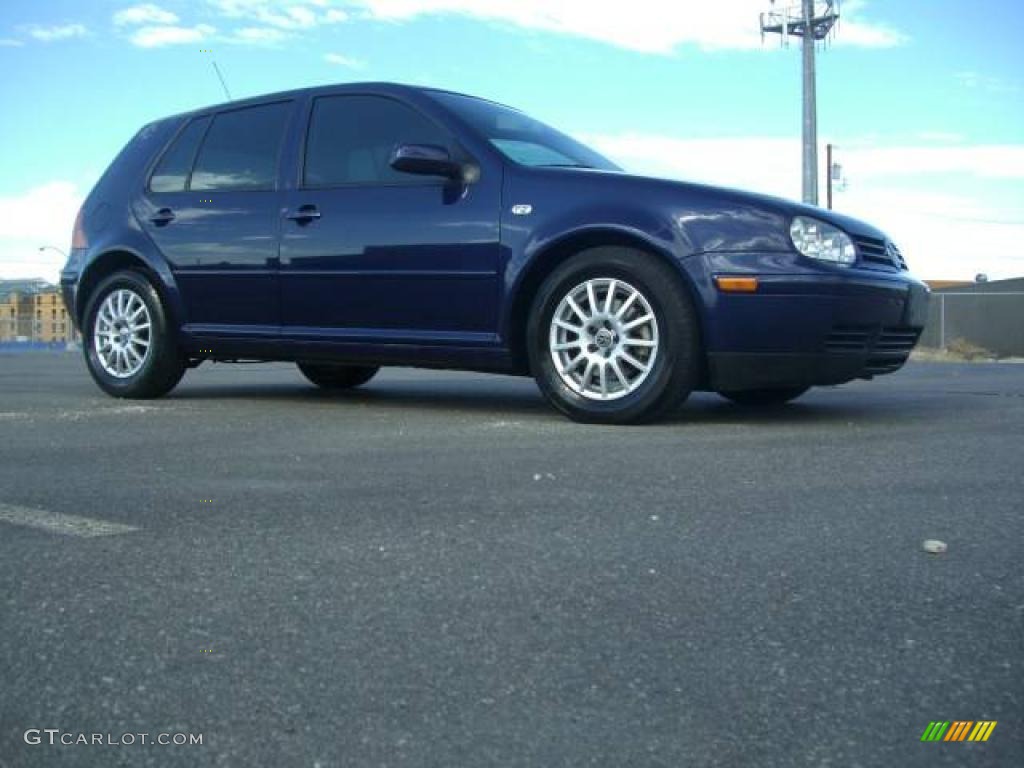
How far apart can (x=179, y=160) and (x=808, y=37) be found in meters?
26.1

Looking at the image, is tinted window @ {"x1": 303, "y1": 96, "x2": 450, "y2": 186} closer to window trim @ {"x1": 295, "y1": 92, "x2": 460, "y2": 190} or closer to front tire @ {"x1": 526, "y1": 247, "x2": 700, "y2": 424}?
window trim @ {"x1": 295, "y1": 92, "x2": 460, "y2": 190}

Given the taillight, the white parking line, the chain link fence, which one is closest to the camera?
the white parking line

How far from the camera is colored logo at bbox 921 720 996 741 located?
1660mm

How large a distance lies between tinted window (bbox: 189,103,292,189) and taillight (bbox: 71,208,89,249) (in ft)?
2.98

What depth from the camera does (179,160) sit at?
22.7 ft

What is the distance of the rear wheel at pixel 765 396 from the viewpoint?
21.0 ft

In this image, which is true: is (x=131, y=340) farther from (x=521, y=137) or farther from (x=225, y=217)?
(x=521, y=137)

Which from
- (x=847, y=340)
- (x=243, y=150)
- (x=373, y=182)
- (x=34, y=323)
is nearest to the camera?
(x=847, y=340)

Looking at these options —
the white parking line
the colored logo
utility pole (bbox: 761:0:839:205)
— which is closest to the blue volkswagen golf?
the white parking line

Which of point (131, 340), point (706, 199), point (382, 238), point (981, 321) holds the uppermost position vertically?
point (706, 199)

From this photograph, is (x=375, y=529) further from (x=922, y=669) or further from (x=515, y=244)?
(x=515, y=244)

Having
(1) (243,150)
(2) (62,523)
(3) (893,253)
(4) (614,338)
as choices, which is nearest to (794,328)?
(4) (614,338)

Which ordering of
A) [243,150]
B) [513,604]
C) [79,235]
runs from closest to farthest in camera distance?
[513,604]
[243,150]
[79,235]

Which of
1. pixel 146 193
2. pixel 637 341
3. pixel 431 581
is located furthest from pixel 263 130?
pixel 431 581
